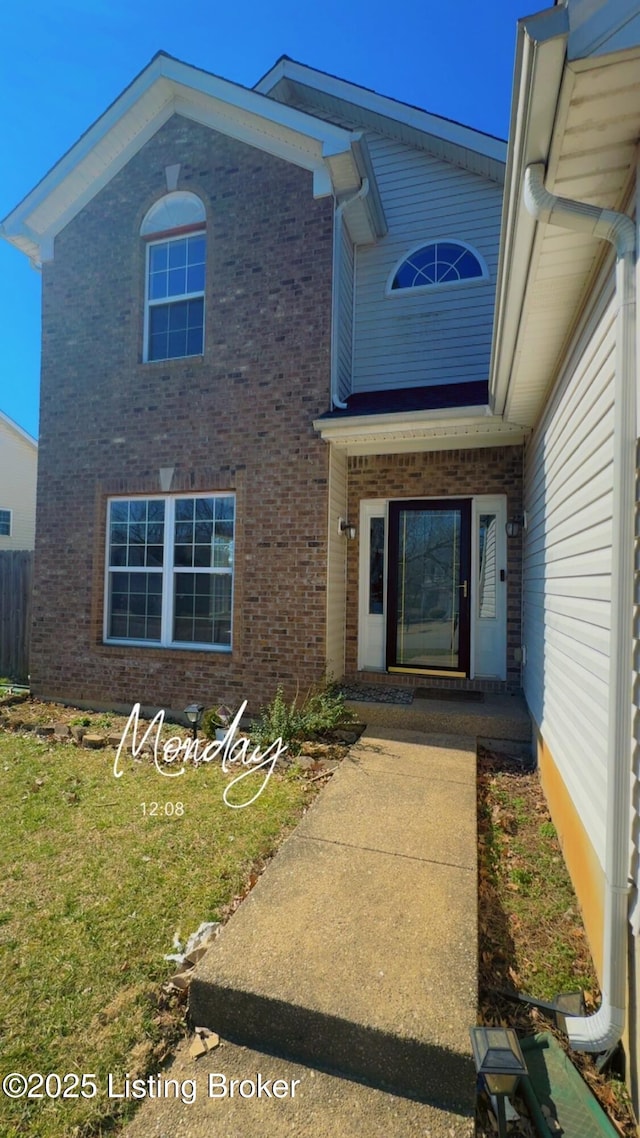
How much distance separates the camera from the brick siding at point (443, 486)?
638 cm

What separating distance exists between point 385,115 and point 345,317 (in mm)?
3283

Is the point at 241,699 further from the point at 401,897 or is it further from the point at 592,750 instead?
the point at 592,750

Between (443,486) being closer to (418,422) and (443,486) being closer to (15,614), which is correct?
(418,422)

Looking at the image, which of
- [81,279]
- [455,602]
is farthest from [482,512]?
[81,279]

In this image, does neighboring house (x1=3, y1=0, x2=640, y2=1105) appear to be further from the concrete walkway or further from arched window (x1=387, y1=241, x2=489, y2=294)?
the concrete walkway

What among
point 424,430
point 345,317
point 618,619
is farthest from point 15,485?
point 618,619

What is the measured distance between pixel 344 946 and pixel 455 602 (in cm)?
471

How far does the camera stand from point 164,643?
7008 mm

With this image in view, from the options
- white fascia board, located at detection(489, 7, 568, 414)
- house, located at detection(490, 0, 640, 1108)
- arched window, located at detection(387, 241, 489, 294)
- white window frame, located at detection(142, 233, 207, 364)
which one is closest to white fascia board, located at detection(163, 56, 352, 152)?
white window frame, located at detection(142, 233, 207, 364)

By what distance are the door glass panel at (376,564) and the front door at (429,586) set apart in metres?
0.10

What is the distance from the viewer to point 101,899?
9.85ft

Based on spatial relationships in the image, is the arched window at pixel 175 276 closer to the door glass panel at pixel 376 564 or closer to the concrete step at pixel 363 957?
the door glass panel at pixel 376 564

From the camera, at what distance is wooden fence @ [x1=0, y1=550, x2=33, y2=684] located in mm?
8922

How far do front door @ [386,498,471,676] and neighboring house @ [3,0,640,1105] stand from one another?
28mm
